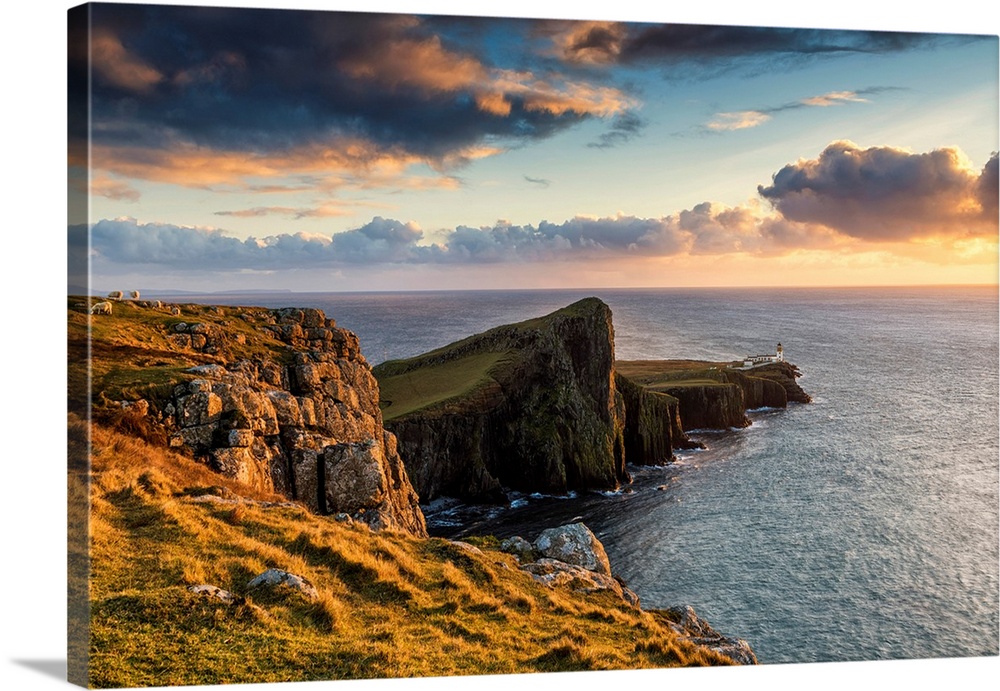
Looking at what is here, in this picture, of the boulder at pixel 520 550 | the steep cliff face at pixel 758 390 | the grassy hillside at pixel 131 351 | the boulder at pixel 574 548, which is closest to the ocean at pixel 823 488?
the grassy hillside at pixel 131 351

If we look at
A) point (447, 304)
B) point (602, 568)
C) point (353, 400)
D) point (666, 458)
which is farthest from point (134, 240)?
point (666, 458)

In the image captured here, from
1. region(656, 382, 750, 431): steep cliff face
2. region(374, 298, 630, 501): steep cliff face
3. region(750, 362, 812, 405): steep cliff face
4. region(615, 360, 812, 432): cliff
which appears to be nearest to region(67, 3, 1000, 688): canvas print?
region(374, 298, 630, 501): steep cliff face

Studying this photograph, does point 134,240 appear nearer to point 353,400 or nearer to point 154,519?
point 154,519

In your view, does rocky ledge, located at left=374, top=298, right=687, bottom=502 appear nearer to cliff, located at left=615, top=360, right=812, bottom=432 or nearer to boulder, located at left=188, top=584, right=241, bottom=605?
cliff, located at left=615, top=360, right=812, bottom=432

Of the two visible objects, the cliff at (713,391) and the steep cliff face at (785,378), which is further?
the cliff at (713,391)

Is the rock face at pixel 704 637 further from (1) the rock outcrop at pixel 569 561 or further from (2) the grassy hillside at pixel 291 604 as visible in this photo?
(1) the rock outcrop at pixel 569 561

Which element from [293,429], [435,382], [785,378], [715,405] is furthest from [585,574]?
[715,405]
